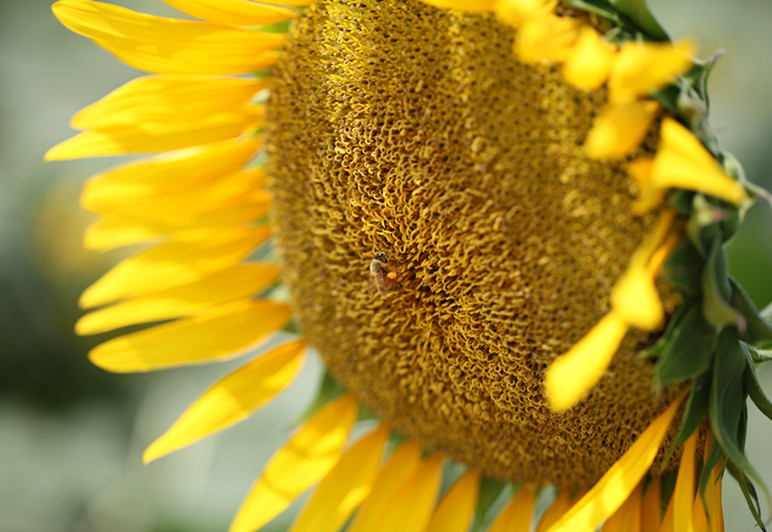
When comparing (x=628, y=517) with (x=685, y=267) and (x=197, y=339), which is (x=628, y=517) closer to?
(x=685, y=267)

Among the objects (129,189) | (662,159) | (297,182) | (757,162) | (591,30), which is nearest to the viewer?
(662,159)

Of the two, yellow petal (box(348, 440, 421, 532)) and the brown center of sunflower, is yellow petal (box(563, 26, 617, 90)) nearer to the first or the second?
the brown center of sunflower

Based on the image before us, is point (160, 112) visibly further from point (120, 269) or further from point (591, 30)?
point (591, 30)

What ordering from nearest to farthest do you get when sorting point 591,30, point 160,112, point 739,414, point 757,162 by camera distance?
point 591,30, point 739,414, point 160,112, point 757,162

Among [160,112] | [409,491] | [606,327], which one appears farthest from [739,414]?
[160,112]

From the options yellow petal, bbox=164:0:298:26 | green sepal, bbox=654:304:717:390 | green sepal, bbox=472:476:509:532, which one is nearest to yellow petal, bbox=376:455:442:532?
green sepal, bbox=472:476:509:532

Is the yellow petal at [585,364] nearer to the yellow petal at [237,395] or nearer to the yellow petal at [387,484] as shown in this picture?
the yellow petal at [387,484]

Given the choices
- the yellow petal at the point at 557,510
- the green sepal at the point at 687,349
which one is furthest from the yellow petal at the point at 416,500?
the green sepal at the point at 687,349
